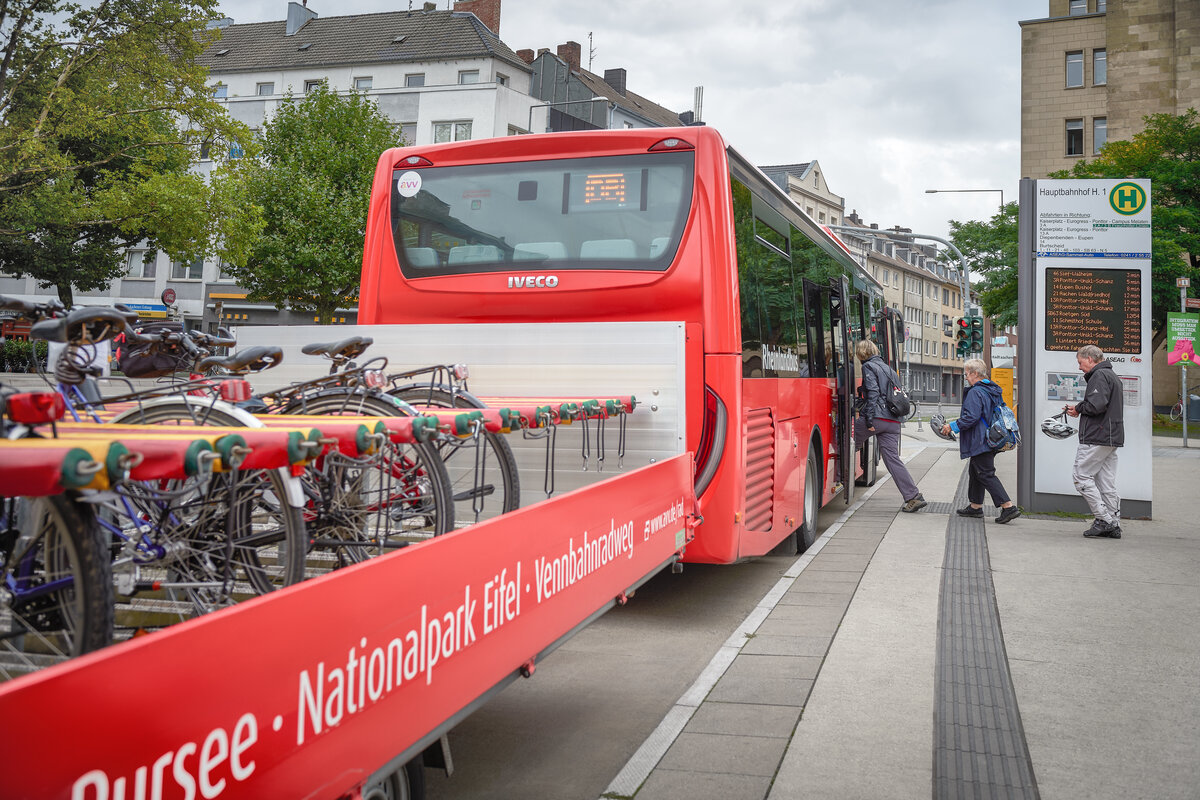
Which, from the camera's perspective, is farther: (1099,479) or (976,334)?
(976,334)

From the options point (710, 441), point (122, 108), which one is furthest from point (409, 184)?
point (122, 108)

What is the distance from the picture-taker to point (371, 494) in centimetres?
457

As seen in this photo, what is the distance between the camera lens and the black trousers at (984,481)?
35.6ft

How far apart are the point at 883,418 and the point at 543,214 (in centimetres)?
624

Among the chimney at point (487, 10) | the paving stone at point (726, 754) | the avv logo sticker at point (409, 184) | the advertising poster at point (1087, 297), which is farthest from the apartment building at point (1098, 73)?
the paving stone at point (726, 754)

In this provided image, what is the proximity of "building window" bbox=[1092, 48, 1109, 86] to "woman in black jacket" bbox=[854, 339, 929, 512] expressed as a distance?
44601mm

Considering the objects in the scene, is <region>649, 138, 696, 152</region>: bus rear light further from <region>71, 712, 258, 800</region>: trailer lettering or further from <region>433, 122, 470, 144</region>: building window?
<region>433, 122, 470, 144</region>: building window

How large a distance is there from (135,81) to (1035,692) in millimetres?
21457

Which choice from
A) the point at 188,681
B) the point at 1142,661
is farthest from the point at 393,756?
the point at 1142,661

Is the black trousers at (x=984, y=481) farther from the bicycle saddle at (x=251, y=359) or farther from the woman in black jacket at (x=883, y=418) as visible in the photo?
the bicycle saddle at (x=251, y=359)

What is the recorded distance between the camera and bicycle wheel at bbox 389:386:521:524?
5223 millimetres

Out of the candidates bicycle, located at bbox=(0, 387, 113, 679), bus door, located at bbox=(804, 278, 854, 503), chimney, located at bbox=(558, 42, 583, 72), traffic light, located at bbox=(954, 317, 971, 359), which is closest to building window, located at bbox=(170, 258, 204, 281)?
chimney, located at bbox=(558, 42, 583, 72)

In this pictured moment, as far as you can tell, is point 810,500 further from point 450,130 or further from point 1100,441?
point 450,130

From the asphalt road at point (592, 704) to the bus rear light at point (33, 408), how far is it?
1846 millimetres
